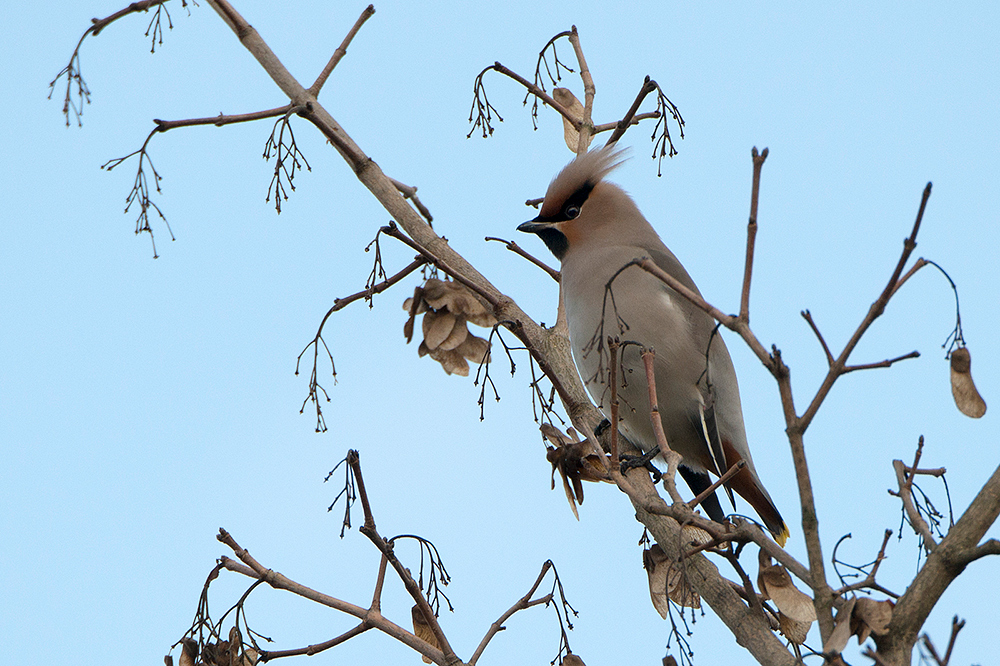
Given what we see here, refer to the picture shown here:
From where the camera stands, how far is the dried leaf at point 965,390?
1873 mm

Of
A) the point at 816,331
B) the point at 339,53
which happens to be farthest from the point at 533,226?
the point at 816,331

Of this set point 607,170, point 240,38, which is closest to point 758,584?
point 240,38

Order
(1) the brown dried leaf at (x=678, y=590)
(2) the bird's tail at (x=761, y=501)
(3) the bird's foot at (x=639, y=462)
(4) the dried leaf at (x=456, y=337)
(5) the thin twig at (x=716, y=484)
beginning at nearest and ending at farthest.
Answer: (5) the thin twig at (x=716, y=484), (1) the brown dried leaf at (x=678, y=590), (3) the bird's foot at (x=639, y=462), (4) the dried leaf at (x=456, y=337), (2) the bird's tail at (x=761, y=501)

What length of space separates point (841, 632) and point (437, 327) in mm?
1726

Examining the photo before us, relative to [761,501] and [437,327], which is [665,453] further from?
[761,501]

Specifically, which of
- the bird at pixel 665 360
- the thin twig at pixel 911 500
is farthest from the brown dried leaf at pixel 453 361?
the thin twig at pixel 911 500

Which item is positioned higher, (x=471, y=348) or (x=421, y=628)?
(x=471, y=348)

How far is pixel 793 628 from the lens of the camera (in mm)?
2021

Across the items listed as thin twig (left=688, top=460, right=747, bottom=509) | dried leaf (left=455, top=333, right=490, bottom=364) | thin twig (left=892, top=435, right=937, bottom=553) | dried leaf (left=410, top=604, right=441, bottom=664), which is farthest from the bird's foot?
thin twig (left=892, top=435, right=937, bottom=553)

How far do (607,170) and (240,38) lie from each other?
163 centimetres

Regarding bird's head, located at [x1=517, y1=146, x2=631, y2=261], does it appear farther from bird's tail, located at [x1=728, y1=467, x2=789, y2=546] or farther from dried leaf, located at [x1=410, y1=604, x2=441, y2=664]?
dried leaf, located at [x1=410, y1=604, x2=441, y2=664]

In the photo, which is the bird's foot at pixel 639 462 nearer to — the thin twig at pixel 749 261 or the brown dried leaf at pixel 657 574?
the brown dried leaf at pixel 657 574

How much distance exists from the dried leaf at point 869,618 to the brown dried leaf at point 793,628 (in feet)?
1.44

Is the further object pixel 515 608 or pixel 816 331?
pixel 515 608
